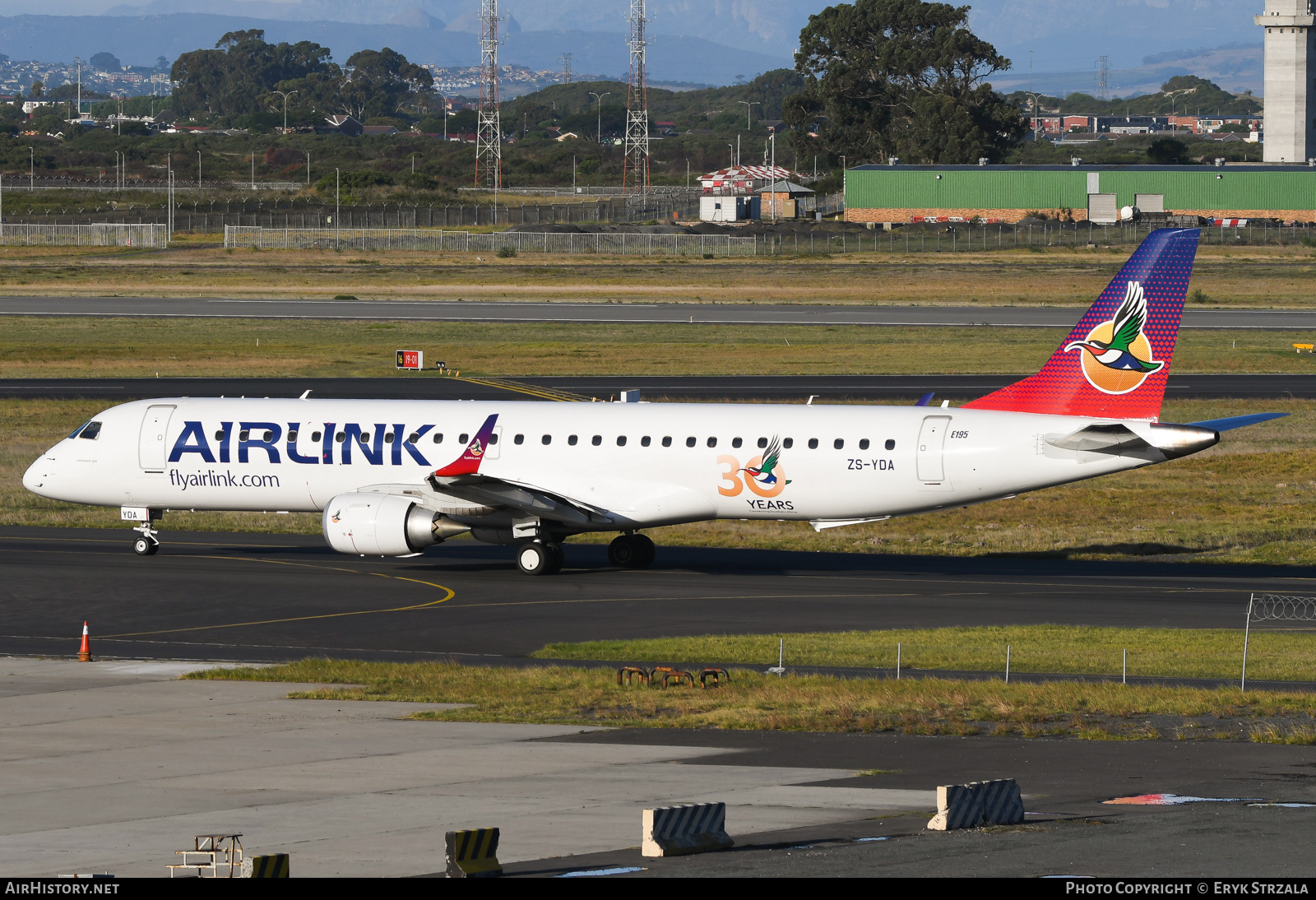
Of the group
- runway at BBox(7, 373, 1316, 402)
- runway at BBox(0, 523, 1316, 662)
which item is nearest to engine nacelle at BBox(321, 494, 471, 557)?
runway at BBox(0, 523, 1316, 662)

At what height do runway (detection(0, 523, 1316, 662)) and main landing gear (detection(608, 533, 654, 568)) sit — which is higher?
main landing gear (detection(608, 533, 654, 568))

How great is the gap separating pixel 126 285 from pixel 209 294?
32.9ft

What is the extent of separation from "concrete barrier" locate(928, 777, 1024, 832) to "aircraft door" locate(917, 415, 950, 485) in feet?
68.1

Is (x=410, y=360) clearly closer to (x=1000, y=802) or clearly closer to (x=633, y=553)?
(x=633, y=553)

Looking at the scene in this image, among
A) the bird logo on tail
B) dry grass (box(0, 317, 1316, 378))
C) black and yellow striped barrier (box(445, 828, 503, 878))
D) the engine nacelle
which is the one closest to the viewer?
black and yellow striped barrier (box(445, 828, 503, 878))

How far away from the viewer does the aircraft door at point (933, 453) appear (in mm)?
39281

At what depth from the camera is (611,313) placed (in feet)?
370

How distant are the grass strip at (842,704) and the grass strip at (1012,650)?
2.26m

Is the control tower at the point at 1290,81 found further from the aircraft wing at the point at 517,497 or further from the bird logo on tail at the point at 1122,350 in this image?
the aircraft wing at the point at 517,497

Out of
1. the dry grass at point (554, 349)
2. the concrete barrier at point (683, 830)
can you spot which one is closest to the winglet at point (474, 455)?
the concrete barrier at point (683, 830)

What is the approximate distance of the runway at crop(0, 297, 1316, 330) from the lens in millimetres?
105438

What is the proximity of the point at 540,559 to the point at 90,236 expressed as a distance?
144 m

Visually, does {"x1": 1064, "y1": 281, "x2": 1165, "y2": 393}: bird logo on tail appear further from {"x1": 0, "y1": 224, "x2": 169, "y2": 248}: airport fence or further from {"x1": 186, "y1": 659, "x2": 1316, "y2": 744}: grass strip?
{"x1": 0, "y1": 224, "x2": 169, "y2": 248}: airport fence

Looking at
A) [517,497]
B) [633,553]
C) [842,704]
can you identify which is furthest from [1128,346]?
[842,704]
